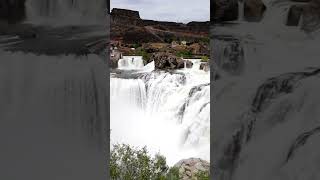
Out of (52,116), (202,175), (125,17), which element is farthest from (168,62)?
(52,116)

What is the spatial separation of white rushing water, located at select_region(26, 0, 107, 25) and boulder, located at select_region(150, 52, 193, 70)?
46.2 feet

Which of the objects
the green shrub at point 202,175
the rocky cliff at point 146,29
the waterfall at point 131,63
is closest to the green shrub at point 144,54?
the waterfall at point 131,63

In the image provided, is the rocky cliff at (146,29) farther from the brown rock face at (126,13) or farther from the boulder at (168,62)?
the boulder at (168,62)

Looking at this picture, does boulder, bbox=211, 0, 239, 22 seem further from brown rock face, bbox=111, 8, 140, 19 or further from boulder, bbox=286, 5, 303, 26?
brown rock face, bbox=111, 8, 140, 19

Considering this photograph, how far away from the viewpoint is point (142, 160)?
33.0ft

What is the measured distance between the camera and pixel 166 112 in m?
13.8

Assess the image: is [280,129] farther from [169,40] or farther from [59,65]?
[169,40]

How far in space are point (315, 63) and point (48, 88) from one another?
1310 mm

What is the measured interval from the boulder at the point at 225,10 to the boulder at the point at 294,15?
0.26 m

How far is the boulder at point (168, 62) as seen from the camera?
16500mm

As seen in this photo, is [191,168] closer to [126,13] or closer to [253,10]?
[253,10]

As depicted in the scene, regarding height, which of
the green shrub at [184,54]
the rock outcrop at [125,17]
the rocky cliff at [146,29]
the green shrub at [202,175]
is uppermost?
the rock outcrop at [125,17]

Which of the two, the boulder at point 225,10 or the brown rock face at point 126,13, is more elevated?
the brown rock face at point 126,13

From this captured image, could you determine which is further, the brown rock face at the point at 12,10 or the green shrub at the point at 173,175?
the green shrub at the point at 173,175
